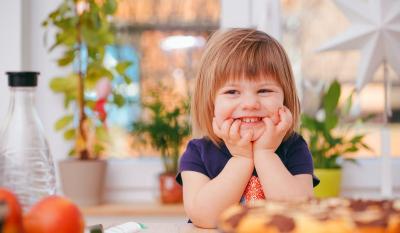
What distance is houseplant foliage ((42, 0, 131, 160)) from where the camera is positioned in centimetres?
214

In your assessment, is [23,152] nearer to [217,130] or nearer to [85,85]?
[217,130]

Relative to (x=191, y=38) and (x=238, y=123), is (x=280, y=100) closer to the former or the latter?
(x=238, y=123)

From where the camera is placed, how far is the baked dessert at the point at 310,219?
564 millimetres

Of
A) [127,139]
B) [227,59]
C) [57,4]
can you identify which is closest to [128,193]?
[127,139]

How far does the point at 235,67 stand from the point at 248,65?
0.03 metres

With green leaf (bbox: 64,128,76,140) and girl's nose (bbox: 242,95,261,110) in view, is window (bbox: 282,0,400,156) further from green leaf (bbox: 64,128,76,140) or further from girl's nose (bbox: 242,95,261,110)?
girl's nose (bbox: 242,95,261,110)

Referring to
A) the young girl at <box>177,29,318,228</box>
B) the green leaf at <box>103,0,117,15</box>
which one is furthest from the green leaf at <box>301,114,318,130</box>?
the young girl at <box>177,29,318,228</box>

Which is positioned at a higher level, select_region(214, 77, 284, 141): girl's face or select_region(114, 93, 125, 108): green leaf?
select_region(214, 77, 284, 141): girl's face

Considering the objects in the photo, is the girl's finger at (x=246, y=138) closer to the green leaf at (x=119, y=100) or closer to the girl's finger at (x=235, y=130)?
the girl's finger at (x=235, y=130)

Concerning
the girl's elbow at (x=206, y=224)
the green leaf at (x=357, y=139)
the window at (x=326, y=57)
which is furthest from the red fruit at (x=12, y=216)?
the window at (x=326, y=57)

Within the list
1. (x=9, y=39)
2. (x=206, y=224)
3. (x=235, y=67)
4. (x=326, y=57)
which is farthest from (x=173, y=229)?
(x=326, y=57)

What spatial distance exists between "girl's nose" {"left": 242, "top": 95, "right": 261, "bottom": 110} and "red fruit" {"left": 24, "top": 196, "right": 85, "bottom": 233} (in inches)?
21.7

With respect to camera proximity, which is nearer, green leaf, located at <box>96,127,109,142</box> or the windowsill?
the windowsill

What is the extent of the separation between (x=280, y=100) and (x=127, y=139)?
1.28m
